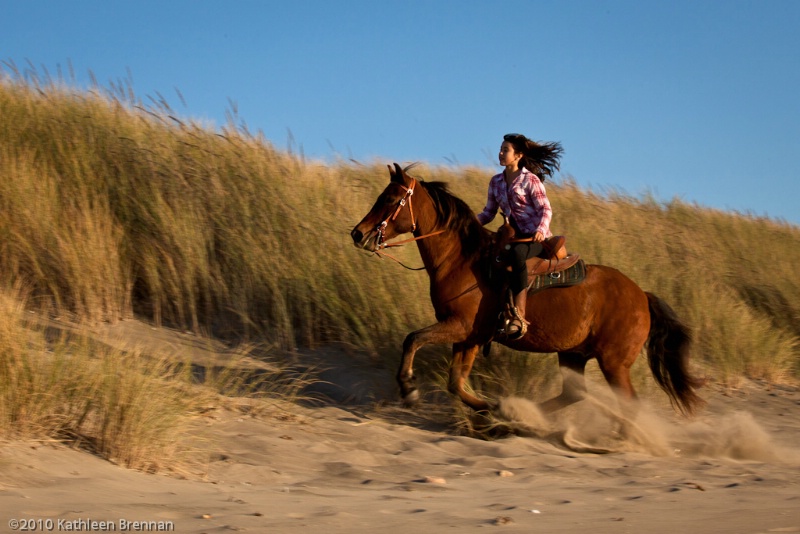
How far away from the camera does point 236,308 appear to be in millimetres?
9617

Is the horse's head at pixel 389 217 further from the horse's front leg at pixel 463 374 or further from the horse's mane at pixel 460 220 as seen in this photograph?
the horse's front leg at pixel 463 374

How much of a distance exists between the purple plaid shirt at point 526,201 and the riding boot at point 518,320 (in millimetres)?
563

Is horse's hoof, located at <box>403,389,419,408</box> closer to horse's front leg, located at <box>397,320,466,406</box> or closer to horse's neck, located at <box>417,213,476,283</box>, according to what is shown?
horse's front leg, located at <box>397,320,466,406</box>

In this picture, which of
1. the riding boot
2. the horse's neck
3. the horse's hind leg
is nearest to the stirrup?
the riding boot

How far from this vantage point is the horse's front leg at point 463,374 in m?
7.24

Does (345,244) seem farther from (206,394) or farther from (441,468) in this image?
(441,468)

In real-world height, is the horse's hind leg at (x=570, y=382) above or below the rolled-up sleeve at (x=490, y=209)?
below

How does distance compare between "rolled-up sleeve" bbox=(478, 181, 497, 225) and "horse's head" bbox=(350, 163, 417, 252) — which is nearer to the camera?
"horse's head" bbox=(350, 163, 417, 252)

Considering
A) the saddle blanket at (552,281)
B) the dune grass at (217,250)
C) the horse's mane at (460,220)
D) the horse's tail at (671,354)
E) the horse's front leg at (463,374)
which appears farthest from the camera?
the dune grass at (217,250)

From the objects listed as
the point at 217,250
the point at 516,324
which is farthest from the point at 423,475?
the point at 217,250

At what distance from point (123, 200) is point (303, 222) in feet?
7.22

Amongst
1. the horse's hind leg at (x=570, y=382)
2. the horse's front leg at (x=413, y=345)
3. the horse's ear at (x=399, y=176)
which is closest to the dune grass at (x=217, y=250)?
the horse's hind leg at (x=570, y=382)

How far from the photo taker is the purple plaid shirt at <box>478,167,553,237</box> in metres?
7.33

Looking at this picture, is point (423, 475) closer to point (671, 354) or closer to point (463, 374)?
point (463, 374)
